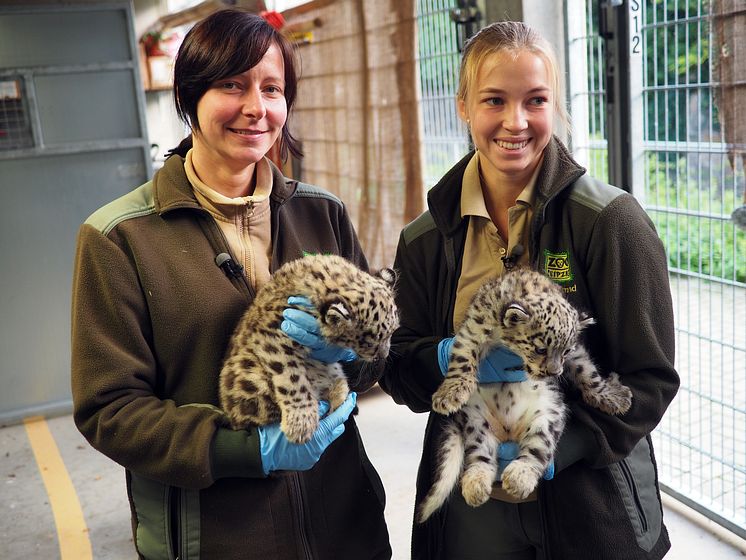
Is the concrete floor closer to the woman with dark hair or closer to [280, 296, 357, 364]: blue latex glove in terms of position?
the woman with dark hair

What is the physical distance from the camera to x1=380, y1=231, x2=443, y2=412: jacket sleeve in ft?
8.57

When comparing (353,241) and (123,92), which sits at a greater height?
(123,92)

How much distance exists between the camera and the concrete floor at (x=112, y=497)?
4305 mm

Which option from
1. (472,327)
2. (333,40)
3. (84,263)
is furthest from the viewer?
(333,40)

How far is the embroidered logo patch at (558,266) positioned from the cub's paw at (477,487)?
2.21 feet

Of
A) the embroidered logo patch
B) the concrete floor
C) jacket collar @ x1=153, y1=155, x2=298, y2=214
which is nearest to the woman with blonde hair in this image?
the embroidered logo patch

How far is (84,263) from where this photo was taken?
2.15m

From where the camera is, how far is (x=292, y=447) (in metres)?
2.19

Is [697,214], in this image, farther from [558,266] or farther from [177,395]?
[177,395]

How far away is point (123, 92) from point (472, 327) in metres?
5.29

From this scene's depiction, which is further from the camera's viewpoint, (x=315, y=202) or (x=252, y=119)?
(x=315, y=202)

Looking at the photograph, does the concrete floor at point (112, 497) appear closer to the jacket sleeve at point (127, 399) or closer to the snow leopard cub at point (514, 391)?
the snow leopard cub at point (514, 391)

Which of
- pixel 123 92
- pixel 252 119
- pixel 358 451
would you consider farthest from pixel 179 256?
pixel 123 92

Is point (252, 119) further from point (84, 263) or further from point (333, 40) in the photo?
point (333, 40)
